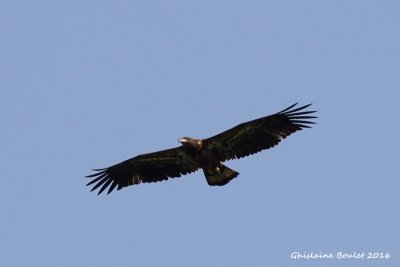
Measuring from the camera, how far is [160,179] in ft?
92.0

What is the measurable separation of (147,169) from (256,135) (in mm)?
3273

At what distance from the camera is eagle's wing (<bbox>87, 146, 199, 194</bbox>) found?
27.6m

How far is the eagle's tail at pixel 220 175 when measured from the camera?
88.3ft

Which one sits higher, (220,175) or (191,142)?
(191,142)

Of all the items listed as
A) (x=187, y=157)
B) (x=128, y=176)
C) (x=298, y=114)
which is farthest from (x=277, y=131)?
(x=128, y=176)

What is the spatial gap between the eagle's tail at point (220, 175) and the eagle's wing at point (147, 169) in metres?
0.68

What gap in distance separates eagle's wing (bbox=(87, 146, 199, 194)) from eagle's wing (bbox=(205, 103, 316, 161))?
94 centimetres

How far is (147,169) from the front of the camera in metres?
28.2

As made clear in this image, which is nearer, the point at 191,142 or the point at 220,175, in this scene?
the point at 191,142

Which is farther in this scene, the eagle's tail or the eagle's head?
the eagle's tail

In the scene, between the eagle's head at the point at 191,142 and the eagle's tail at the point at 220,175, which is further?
the eagle's tail at the point at 220,175

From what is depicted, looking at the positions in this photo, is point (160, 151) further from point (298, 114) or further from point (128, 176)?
point (298, 114)

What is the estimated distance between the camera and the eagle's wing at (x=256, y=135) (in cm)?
2653

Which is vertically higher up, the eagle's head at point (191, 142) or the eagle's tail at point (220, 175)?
the eagle's head at point (191, 142)
